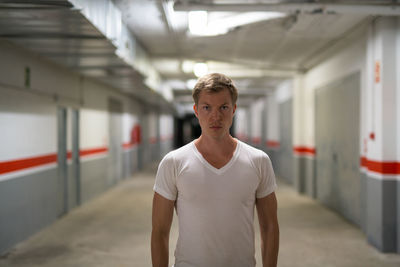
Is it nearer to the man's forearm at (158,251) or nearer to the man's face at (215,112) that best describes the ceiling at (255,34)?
the man's face at (215,112)

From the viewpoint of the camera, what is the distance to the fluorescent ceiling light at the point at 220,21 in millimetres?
4879

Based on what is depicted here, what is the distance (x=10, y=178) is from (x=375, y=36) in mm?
4665

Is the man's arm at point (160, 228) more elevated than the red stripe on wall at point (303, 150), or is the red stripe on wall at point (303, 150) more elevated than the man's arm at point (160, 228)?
the man's arm at point (160, 228)

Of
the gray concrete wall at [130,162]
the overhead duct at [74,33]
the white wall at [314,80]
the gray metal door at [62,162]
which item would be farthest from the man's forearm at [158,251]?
the gray concrete wall at [130,162]

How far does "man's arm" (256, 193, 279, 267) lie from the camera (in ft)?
4.85

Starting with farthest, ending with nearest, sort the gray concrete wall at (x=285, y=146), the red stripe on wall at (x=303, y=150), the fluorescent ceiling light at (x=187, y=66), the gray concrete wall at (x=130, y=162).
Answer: the gray concrete wall at (x=130, y=162), the gray concrete wall at (x=285, y=146), the red stripe on wall at (x=303, y=150), the fluorescent ceiling light at (x=187, y=66)

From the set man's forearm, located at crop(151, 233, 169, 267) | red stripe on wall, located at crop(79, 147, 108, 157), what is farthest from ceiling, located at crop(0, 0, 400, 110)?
man's forearm, located at crop(151, 233, 169, 267)

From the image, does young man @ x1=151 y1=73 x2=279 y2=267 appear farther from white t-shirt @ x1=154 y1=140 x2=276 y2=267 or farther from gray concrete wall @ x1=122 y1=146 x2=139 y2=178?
gray concrete wall @ x1=122 y1=146 x2=139 y2=178

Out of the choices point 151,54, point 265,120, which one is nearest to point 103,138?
point 151,54

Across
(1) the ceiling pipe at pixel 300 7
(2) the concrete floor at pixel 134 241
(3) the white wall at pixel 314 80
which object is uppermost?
(1) the ceiling pipe at pixel 300 7

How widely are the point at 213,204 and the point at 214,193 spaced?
0.04 meters

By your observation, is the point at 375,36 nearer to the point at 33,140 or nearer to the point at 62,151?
the point at 33,140

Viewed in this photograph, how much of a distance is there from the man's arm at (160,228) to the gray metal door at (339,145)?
487 centimetres

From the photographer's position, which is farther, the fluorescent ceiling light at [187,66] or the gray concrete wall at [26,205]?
the fluorescent ceiling light at [187,66]
